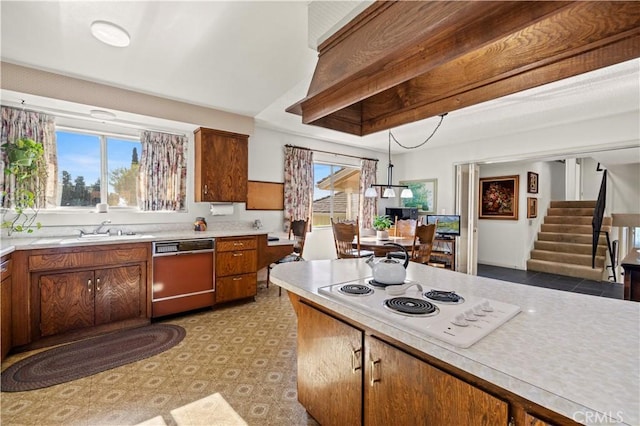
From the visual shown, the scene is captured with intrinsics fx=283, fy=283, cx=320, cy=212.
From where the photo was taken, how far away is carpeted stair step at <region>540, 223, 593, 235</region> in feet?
20.5

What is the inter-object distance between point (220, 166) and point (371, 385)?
3.39 metres

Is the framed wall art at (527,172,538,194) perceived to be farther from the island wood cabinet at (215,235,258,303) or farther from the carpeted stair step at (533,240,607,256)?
the island wood cabinet at (215,235,258,303)

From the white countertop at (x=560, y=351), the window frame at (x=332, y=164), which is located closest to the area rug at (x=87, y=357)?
the white countertop at (x=560, y=351)

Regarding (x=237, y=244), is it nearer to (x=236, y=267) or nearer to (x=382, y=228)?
(x=236, y=267)

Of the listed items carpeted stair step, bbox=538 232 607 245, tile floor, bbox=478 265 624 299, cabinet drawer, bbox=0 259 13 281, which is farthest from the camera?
carpeted stair step, bbox=538 232 607 245

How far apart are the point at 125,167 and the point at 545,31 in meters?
4.25

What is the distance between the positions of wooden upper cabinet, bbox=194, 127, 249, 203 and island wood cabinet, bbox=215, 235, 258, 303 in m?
0.68

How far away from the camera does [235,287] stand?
11.9ft

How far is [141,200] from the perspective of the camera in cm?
369

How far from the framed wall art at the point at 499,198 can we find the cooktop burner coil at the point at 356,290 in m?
6.28

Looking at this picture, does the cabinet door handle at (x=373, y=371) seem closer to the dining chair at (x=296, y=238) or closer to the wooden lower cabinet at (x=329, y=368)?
the wooden lower cabinet at (x=329, y=368)

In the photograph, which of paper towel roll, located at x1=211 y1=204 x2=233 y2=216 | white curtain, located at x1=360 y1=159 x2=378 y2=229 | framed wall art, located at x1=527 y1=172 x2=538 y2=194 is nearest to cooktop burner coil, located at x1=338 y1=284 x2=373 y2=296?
paper towel roll, located at x1=211 y1=204 x2=233 y2=216

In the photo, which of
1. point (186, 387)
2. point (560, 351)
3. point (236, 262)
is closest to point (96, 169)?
point (236, 262)

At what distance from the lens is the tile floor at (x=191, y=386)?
A: 5.78ft
